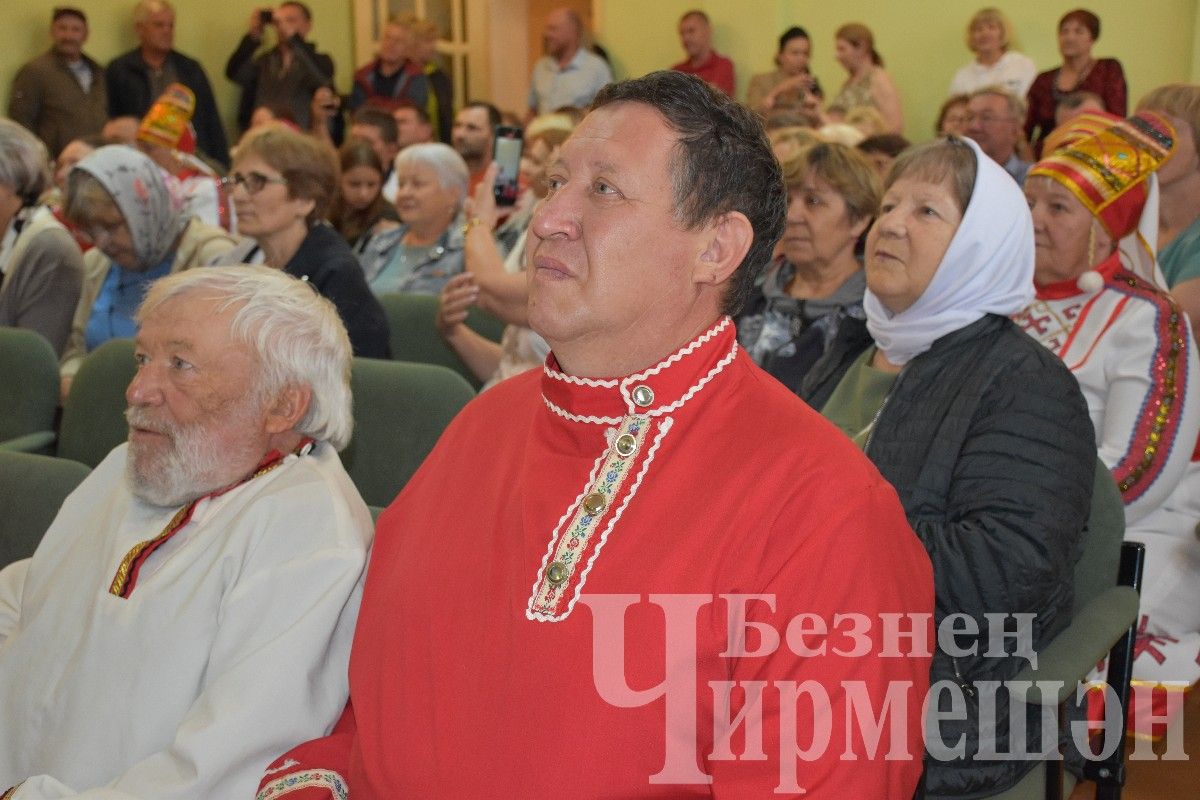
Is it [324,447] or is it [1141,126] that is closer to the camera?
[324,447]

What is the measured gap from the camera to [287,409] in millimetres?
1839

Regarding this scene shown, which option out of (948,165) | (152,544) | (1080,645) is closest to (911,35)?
(948,165)

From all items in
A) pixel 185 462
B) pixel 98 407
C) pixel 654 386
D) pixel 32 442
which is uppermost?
pixel 654 386

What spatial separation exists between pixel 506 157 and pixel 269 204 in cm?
71

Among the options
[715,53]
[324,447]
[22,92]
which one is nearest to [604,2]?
[715,53]

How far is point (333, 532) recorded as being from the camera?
5.49 feet

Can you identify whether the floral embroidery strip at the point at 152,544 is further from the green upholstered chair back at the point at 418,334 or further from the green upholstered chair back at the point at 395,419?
the green upholstered chair back at the point at 418,334

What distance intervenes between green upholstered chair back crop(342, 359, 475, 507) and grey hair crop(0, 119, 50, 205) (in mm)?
2215

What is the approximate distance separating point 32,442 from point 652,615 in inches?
82.6

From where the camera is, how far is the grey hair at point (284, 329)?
1.80 metres

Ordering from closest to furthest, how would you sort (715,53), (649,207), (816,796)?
(816,796)
(649,207)
(715,53)

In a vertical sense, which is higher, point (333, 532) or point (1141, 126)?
point (1141, 126)

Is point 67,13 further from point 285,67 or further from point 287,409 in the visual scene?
point 287,409

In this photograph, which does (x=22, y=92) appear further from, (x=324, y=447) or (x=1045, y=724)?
(x=1045, y=724)
